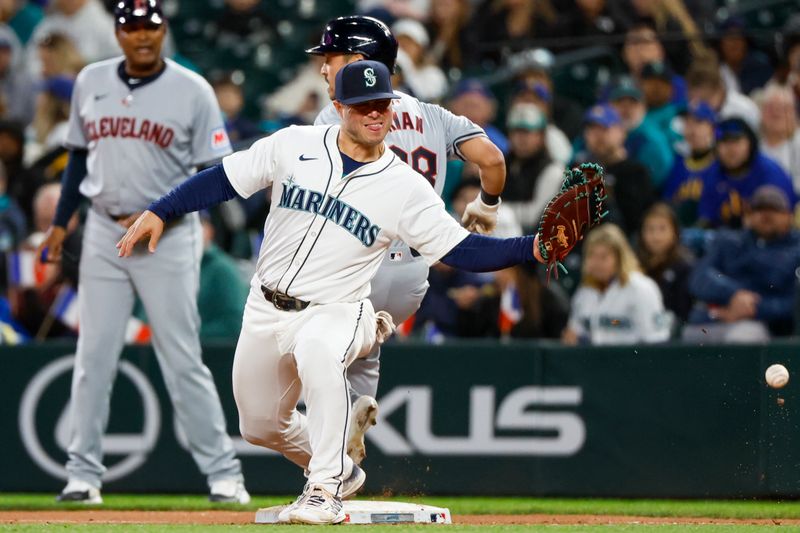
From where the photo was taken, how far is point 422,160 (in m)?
5.84

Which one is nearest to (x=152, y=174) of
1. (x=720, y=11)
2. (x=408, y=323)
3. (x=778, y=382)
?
(x=408, y=323)

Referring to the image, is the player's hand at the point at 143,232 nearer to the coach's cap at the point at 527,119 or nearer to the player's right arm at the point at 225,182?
the player's right arm at the point at 225,182

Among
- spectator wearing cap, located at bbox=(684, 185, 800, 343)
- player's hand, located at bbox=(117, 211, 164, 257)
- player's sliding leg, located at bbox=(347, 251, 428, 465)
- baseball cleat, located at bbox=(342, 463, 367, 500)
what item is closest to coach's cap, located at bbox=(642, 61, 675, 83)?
spectator wearing cap, located at bbox=(684, 185, 800, 343)

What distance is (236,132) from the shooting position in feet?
35.2

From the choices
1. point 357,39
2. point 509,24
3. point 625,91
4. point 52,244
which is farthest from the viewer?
point 509,24

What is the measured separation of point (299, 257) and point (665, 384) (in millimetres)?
2964

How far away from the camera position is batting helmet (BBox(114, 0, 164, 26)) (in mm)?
6484

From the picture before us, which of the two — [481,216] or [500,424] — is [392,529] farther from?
[500,424]

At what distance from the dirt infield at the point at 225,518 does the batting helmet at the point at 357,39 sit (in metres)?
1.91

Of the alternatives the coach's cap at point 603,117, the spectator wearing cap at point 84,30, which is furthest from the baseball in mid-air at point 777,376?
the spectator wearing cap at point 84,30

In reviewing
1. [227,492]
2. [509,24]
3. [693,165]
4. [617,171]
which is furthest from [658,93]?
[227,492]

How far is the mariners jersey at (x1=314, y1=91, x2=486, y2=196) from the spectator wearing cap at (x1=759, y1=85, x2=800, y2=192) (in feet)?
12.7

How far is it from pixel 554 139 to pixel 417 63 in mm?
1409

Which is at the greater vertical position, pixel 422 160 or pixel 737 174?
pixel 737 174
